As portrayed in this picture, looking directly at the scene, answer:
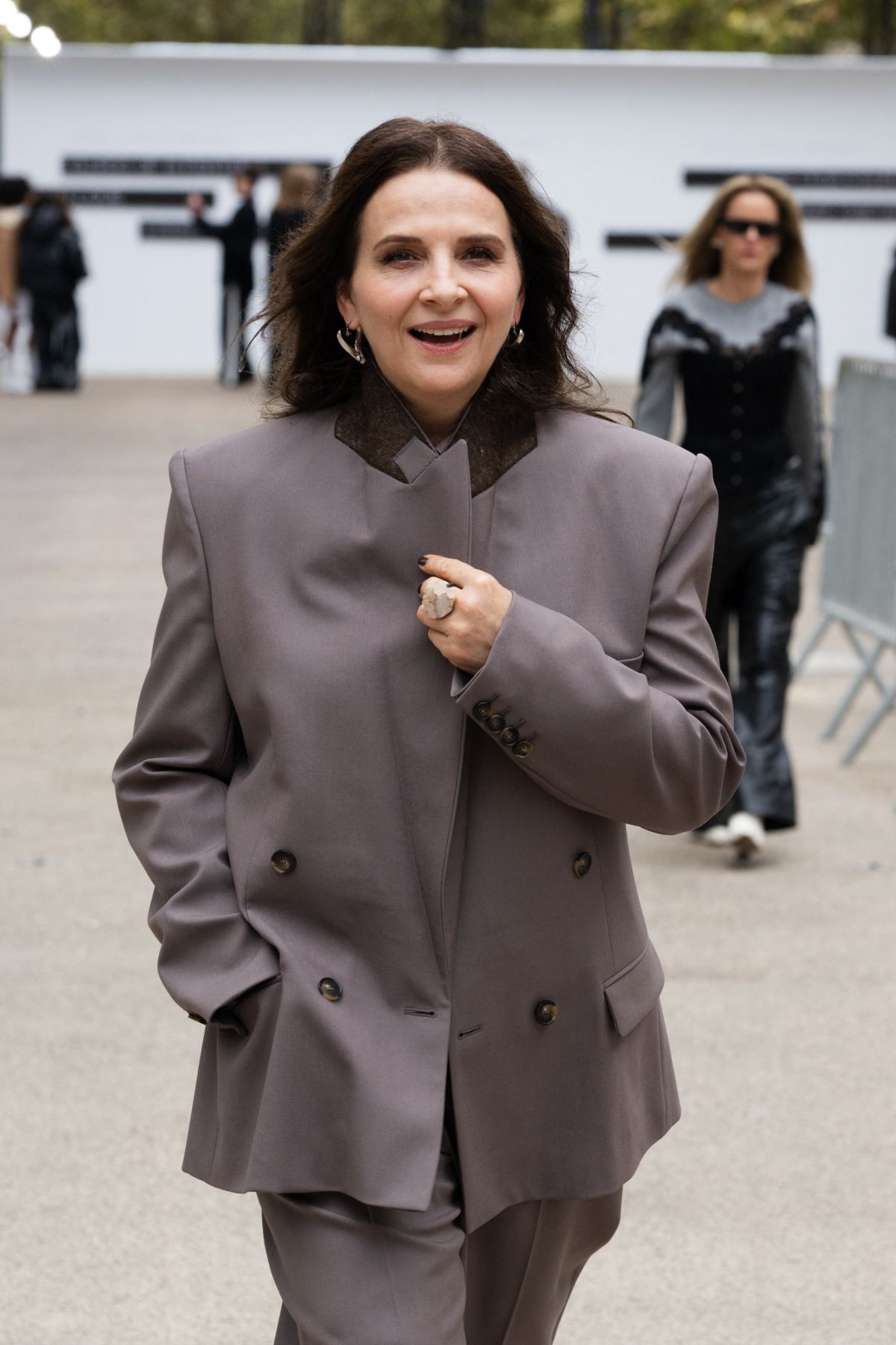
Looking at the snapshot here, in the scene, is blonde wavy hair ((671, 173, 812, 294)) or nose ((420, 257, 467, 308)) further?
blonde wavy hair ((671, 173, 812, 294))

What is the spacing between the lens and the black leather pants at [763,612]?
23.2 ft

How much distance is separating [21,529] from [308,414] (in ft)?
40.3

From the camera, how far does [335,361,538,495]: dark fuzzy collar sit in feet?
8.27

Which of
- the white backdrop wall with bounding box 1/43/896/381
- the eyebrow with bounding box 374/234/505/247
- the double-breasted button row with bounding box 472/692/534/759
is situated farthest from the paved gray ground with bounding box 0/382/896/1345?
the white backdrop wall with bounding box 1/43/896/381

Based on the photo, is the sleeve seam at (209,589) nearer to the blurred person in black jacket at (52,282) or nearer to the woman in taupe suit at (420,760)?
→ the woman in taupe suit at (420,760)

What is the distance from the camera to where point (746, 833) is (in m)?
7.05

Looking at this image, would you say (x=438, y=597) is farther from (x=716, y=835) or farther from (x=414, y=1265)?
(x=716, y=835)

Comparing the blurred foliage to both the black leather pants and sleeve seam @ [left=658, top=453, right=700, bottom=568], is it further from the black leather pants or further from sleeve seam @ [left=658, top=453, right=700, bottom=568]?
sleeve seam @ [left=658, top=453, right=700, bottom=568]

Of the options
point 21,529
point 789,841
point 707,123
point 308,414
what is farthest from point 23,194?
point 308,414

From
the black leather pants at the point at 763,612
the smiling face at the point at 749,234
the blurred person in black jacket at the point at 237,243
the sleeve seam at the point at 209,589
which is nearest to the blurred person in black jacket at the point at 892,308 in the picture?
the blurred person in black jacket at the point at 237,243

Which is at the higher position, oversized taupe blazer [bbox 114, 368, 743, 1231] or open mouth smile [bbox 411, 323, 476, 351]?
open mouth smile [bbox 411, 323, 476, 351]

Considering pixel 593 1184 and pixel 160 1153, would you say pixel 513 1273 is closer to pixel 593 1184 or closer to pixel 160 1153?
pixel 593 1184

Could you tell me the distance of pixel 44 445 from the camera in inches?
769

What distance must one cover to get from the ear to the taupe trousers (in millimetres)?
971
